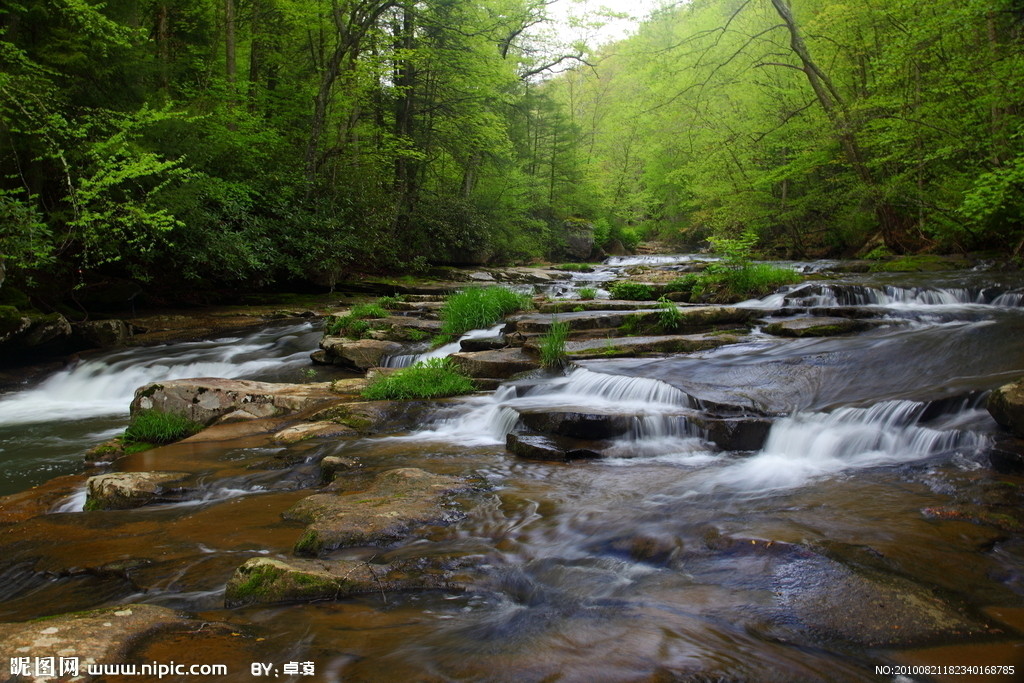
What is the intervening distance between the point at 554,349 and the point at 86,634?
6.23 metres

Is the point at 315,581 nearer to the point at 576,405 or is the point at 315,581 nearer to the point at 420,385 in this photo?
the point at 576,405

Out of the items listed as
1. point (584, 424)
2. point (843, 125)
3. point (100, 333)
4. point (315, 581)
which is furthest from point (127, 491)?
point (843, 125)

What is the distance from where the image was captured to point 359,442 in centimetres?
610

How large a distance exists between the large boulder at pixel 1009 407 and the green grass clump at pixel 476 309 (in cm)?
736

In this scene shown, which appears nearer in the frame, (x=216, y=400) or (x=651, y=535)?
(x=651, y=535)

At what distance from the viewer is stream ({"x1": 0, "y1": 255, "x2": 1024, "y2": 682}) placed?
2.43 meters

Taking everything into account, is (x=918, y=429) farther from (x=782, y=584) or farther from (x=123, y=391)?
(x=123, y=391)

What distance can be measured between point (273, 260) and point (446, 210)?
8080 mm

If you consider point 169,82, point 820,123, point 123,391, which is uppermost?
point 169,82

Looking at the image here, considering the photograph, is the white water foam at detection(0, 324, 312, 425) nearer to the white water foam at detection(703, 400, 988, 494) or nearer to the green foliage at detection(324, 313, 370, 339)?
the green foliage at detection(324, 313, 370, 339)

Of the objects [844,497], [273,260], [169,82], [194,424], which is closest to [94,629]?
[844,497]

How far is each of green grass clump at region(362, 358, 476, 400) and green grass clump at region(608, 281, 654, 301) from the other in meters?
5.57

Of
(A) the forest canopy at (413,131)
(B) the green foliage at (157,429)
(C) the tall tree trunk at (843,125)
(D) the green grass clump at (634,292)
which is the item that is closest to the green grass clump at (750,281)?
(D) the green grass clump at (634,292)

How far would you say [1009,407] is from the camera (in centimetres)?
445
